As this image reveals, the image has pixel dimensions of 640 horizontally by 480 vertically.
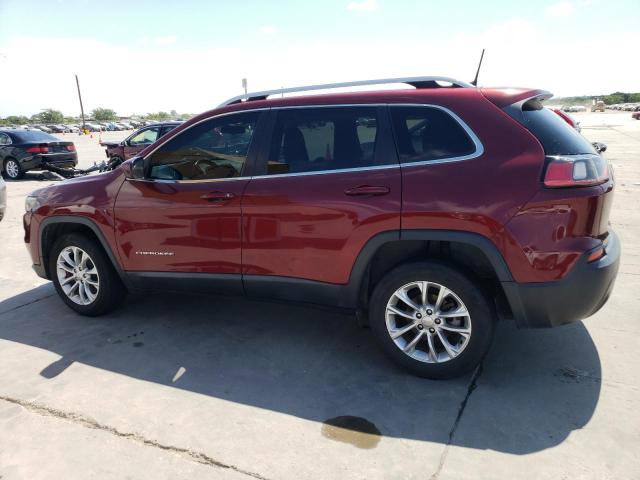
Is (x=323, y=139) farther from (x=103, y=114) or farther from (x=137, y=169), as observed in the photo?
(x=103, y=114)

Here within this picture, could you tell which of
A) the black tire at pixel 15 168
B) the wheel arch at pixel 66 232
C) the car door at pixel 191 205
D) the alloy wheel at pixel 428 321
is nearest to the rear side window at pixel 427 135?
the alloy wheel at pixel 428 321

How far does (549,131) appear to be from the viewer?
2863 millimetres

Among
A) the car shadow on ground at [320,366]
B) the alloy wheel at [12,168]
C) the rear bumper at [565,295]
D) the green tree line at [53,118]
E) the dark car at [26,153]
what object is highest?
the rear bumper at [565,295]

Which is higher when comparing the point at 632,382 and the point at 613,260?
the point at 613,260

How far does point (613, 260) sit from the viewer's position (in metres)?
2.89

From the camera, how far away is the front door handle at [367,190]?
9.93 feet

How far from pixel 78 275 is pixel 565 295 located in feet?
12.7

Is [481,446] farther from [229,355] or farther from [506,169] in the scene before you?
[229,355]

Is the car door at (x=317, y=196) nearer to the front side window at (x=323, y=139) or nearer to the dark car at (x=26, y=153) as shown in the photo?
the front side window at (x=323, y=139)

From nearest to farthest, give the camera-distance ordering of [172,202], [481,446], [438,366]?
1. [481,446]
2. [438,366]
3. [172,202]

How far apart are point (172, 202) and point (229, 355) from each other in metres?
1.25

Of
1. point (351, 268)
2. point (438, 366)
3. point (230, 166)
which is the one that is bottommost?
point (438, 366)

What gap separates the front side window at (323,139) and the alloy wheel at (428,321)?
2.98 feet

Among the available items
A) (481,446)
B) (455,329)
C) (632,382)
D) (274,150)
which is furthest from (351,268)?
(632,382)
